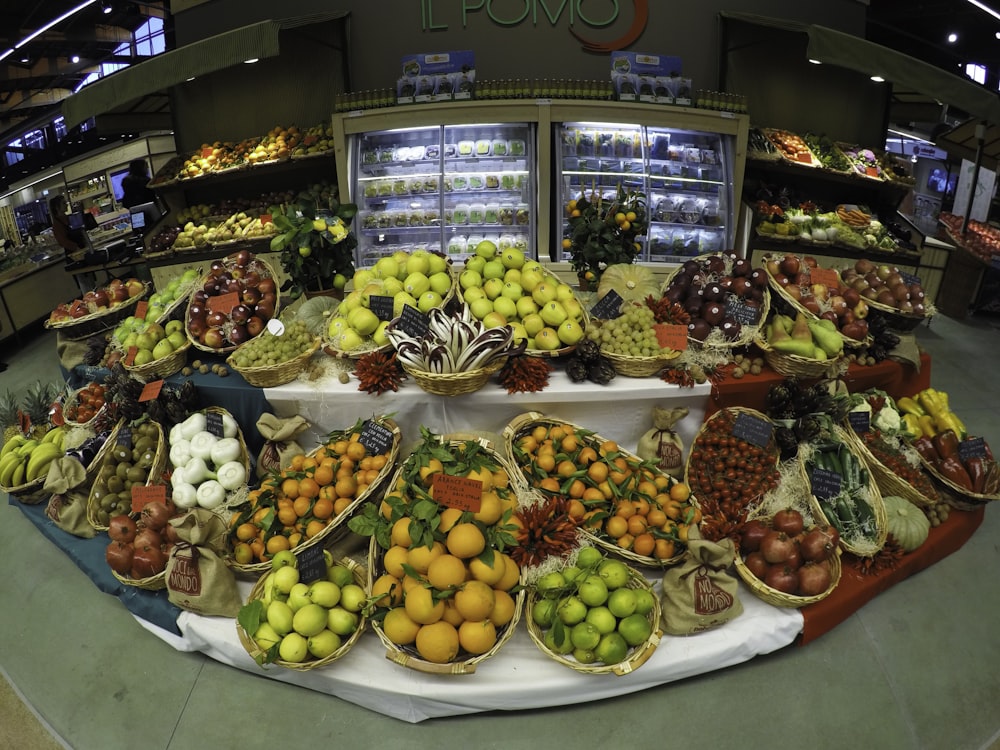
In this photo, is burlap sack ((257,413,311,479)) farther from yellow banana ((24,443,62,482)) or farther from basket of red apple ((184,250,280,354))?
yellow banana ((24,443,62,482))

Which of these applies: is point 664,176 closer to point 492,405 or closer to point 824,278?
point 824,278

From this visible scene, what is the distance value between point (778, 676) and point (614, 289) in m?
2.07

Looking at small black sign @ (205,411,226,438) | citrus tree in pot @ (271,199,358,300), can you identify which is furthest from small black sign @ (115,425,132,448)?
citrus tree in pot @ (271,199,358,300)

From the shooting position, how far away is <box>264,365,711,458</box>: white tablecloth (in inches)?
110

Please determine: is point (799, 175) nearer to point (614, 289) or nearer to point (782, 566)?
point (614, 289)

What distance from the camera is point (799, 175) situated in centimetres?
643

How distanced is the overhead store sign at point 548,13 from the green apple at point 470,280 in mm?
3996

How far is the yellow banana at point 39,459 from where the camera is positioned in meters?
3.23

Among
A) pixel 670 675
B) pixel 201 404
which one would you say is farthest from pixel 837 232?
pixel 201 404

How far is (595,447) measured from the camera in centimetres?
277

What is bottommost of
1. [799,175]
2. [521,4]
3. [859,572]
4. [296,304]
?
[859,572]

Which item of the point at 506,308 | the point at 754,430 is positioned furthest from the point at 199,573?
the point at 754,430

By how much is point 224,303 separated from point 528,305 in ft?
6.12

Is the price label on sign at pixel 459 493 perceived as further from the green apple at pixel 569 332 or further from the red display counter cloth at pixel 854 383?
the red display counter cloth at pixel 854 383
